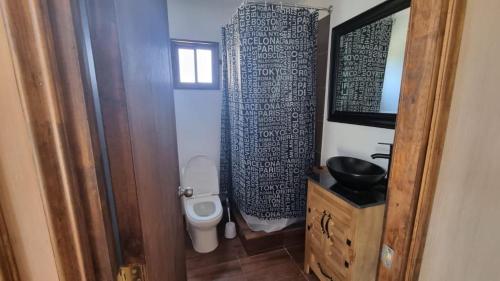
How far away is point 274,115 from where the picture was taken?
6.45 feet

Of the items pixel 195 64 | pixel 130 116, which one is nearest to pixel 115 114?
pixel 130 116

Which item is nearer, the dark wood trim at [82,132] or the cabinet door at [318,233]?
the dark wood trim at [82,132]

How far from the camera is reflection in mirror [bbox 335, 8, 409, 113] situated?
146cm

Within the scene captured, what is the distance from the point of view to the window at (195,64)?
2402mm

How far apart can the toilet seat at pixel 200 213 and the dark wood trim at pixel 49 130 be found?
167 centimetres

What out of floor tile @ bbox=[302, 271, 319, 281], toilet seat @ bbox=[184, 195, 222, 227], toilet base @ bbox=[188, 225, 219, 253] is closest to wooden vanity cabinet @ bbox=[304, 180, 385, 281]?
floor tile @ bbox=[302, 271, 319, 281]

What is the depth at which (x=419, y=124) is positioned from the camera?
1.85 ft

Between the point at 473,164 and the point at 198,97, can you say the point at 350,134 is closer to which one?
the point at 473,164

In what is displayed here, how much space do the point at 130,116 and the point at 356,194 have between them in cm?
137

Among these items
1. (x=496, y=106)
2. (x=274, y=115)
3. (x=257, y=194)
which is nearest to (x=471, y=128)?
(x=496, y=106)

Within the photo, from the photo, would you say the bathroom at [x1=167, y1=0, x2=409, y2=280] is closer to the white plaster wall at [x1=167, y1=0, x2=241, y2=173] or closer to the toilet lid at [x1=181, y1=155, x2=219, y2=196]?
the white plaster wall at [x1=167, y1=0, x2=241, y2=173]

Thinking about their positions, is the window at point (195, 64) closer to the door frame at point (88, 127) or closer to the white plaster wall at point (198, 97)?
the white plaster wall at point (198, 97)

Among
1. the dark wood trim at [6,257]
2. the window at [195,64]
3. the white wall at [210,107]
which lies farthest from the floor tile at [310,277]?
the window at [195,64]

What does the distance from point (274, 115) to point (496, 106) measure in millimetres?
1525
